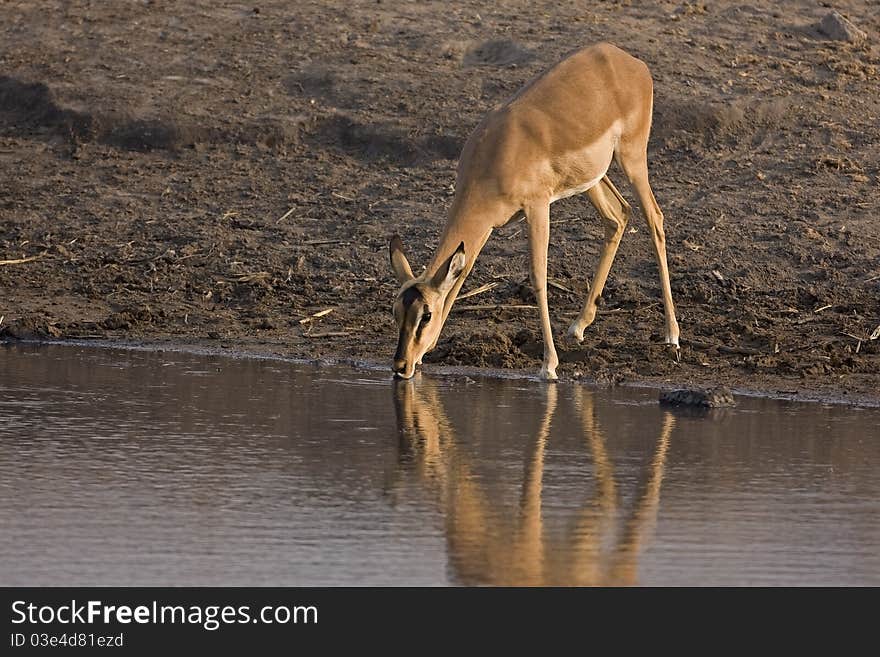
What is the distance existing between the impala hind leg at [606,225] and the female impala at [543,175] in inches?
0.4

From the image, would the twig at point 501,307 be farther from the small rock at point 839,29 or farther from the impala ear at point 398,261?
the small rock at point 839,29

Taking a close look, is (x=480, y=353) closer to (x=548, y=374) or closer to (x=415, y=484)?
(x=548, y=374)

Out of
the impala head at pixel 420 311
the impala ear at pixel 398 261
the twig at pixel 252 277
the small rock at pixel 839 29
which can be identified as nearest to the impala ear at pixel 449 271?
the impala head at pixel 420 311

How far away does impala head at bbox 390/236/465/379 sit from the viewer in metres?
10.2

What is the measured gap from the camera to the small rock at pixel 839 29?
56.9 feet


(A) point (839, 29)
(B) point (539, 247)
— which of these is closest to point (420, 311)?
(B) point (539, 247)

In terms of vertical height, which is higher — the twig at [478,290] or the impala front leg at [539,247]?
the impala front leg at [539,247]

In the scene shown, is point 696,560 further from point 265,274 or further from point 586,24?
point 586,24

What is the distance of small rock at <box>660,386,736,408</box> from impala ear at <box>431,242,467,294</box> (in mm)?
1527

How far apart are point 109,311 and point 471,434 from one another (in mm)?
4980

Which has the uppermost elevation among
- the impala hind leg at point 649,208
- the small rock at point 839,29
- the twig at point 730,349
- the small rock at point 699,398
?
the small rock at point 839,29

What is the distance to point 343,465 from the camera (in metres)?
7.92

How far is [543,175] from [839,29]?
748cm

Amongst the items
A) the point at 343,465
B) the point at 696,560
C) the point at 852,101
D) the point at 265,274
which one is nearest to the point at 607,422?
the point at 343,465
